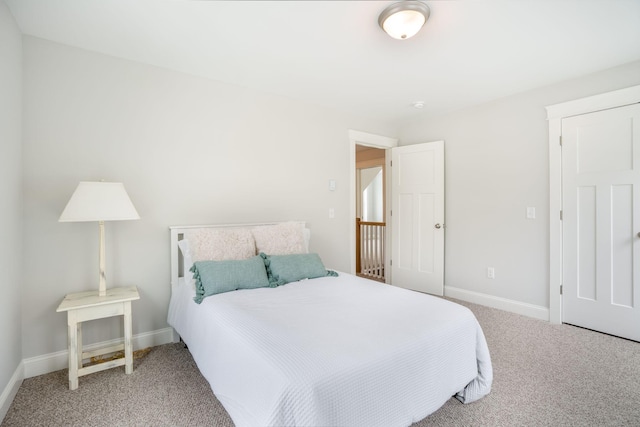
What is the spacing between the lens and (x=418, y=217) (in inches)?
164

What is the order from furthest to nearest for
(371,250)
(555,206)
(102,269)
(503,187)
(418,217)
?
(371,250)
(418,217)
(503,187)
(555,206)
(102,269)

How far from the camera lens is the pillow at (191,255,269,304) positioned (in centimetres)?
220

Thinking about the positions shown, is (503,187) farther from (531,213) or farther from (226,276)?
(226,276)

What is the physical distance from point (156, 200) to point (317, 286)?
1.54 meters

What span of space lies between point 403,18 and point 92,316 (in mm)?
2779

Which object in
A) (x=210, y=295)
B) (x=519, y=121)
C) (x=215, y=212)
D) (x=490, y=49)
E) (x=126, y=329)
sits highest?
(x=490, y=49)

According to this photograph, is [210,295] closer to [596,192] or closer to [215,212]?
[215,212]

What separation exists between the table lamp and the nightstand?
0.39ft

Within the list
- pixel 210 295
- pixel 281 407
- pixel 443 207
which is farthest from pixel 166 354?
pixel 443 207

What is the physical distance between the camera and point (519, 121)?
3.30 metres

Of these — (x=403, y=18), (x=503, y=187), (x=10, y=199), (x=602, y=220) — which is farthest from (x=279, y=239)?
(x=602, y=220)

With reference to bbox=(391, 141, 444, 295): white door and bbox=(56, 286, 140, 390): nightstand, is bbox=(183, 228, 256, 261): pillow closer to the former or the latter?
bbox=(56, 286, 140, 390): nightstand

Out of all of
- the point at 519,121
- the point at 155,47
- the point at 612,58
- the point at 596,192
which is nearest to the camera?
the point at 155,47

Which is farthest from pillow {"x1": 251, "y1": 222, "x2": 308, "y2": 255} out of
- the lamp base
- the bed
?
the lamp base
